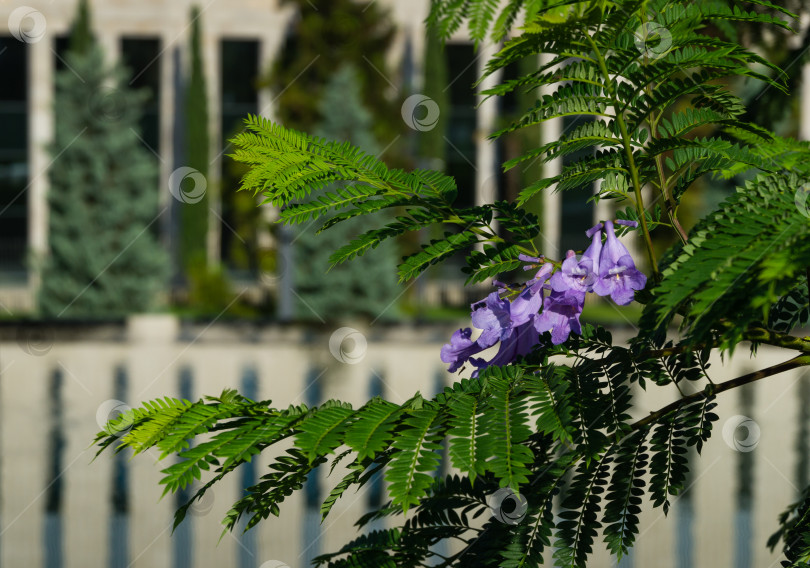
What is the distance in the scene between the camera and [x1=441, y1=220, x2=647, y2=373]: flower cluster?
4.17ft

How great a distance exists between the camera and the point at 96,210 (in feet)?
62.5

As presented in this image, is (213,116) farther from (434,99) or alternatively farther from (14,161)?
(434,99)

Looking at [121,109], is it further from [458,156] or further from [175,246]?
[458,156]

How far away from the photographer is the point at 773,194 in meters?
1.05

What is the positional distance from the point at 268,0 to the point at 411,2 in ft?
11.5

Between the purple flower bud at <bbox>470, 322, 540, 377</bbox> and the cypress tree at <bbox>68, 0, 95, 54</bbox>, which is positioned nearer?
the purple flower bud at <bbox>470, 322, 540, 377</bbox>

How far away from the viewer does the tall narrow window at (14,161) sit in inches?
875
